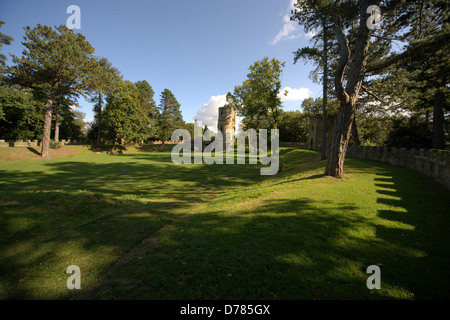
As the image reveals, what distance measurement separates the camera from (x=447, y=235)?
449 cm

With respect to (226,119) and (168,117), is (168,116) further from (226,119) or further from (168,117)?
(226,119)

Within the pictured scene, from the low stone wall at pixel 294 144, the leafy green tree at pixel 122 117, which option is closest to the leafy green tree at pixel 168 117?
the leafy green tree at pixel 122 117

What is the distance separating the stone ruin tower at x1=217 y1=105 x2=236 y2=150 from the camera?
129ft

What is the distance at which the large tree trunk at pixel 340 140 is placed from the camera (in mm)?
9177

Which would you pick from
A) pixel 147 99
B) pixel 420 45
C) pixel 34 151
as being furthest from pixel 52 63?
pixel 420 45

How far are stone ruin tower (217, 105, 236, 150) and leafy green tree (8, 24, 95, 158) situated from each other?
24473mm

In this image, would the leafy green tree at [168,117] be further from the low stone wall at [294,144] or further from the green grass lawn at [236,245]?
the green grass lawn at [236,245]

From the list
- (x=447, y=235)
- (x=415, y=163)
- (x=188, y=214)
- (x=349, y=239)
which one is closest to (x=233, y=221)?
(x=188, y=214)

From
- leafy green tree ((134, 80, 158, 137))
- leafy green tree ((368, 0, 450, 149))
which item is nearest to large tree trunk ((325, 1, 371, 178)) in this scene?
leafy green tree ((368, 0, 450, 149))

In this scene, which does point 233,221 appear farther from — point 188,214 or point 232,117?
point 232,117

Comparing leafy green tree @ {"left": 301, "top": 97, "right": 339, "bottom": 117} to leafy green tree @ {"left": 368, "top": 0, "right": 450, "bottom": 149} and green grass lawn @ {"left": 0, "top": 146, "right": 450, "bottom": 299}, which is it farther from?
green grass lawn @ {"left": 0, "top": 146, "right": 450, "bottom": 299}

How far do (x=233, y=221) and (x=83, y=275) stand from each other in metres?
3.87

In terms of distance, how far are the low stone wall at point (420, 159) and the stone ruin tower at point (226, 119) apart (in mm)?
26775

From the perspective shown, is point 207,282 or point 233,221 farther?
point 233,221
